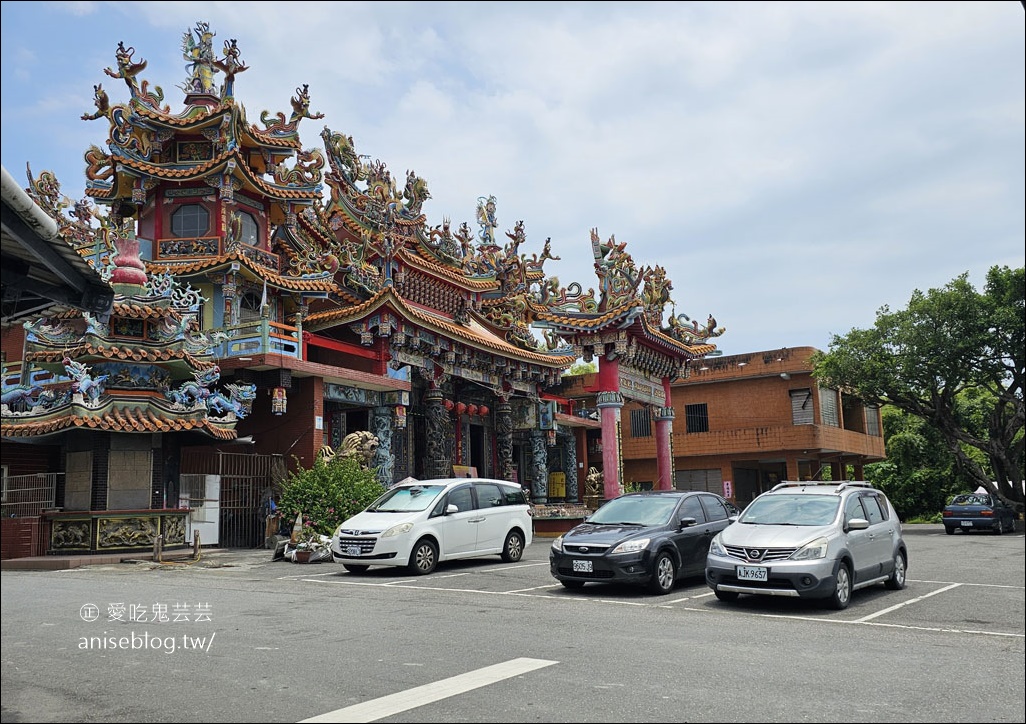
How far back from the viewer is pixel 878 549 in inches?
460

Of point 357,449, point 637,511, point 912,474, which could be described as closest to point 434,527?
point 637,511

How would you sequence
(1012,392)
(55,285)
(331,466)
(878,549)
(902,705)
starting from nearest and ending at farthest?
(902,705)
(55,285)
(878,549)
(331,466)
(1012,392)

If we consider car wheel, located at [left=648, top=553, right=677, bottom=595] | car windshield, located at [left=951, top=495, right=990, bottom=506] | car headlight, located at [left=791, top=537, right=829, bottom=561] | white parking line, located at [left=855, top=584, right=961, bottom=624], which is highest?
car windshield, located at [left=951, top=495, right=990, bottom=506]

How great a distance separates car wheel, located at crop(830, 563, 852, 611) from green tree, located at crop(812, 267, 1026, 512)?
20.6 meters

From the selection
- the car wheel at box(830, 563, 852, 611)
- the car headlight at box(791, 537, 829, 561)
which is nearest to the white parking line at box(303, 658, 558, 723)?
the car headlight at box(791, 537, 829, 561)

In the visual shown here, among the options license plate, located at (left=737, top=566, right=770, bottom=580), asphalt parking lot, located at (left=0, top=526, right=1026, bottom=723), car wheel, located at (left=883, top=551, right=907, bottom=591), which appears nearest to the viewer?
asphalt parking lot, located at (left=0, top=526, right=1026, bottom=723)

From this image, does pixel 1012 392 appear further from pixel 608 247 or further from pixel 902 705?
pixel 902 705

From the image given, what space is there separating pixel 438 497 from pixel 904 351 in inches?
833

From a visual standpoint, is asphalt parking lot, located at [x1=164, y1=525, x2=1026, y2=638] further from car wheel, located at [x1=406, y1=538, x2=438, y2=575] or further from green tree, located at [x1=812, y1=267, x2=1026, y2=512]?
green tree, located at [x1=812, y1=267, x2=1026, y2=512]

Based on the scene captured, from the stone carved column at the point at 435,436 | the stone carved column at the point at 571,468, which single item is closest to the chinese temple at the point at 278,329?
the stone carved column at the point at 435,436

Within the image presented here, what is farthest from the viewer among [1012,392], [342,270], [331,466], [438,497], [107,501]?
[1012,392]

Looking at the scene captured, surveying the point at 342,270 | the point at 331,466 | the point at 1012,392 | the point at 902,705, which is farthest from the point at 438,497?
the point at 1012,392

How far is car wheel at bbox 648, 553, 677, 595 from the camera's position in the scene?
39.0 ft

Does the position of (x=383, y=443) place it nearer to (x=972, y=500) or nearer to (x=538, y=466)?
(x=538, y=466)
